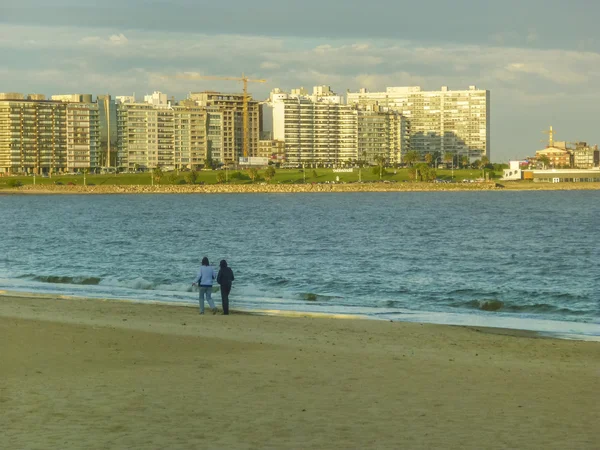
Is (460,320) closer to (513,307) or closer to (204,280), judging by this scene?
(513,307)

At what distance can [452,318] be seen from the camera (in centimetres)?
2664

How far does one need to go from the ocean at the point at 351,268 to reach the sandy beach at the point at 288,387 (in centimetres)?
622

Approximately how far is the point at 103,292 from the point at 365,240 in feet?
112

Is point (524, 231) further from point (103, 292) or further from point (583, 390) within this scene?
point (583, 390)

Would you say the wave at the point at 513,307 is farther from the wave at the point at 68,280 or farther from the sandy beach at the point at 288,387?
the wave at the point at 68,280

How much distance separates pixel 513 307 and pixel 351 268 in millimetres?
15976

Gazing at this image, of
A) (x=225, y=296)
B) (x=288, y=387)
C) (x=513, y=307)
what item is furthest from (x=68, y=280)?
(x=288, y=387)

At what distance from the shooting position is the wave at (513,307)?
29.0 m

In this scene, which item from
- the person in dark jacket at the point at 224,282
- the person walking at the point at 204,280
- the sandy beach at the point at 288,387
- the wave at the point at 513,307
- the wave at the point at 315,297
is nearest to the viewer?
the sandy beach at the point at 288,387

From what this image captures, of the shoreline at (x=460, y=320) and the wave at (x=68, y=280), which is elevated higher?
the shoreline at (x=460, y=320)

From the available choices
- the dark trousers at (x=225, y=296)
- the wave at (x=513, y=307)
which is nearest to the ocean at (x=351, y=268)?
the wave at (x=513, y=307)

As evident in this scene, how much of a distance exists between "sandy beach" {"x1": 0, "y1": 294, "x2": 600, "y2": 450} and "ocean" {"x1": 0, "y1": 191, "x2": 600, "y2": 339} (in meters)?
6.22

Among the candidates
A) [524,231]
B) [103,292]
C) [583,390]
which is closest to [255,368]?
[583,390]

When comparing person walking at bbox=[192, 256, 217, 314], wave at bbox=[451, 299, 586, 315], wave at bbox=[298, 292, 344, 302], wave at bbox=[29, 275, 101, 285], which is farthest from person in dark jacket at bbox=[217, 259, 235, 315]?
wave at bbox=[29, 275, 101, 285]
